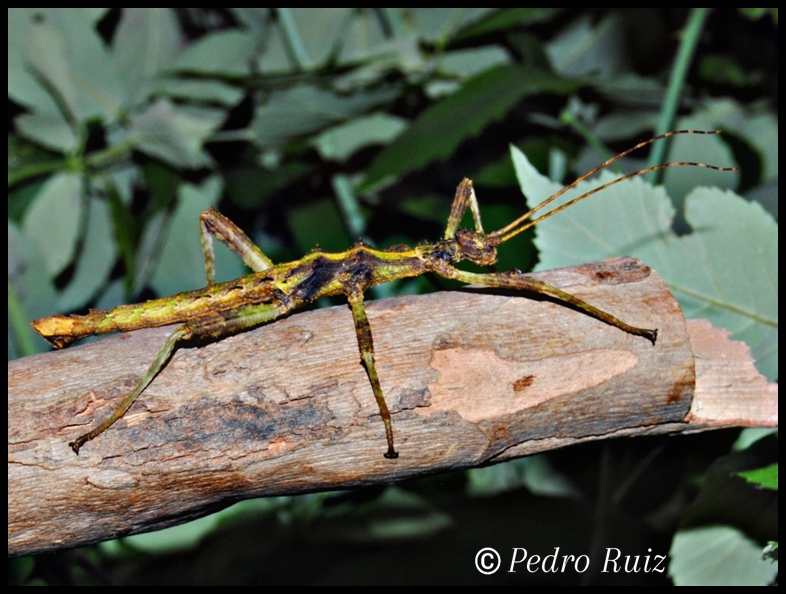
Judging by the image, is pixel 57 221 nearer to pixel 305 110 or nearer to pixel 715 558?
pixel 305 110

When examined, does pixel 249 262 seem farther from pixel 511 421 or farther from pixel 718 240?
pixel 718 240

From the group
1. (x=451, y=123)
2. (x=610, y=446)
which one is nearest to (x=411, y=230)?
(x=451, y=123)

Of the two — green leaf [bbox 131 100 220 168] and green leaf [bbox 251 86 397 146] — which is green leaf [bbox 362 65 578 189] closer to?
green leaf [bbox 251 86 397 146]

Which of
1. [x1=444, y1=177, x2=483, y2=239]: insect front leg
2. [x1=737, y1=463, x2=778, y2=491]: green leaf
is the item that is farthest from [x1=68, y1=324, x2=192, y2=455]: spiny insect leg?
[x1=737, y1=463, x2=778, y2=491]: green leaf

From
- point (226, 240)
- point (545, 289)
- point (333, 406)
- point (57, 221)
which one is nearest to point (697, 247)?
point (545, 289)

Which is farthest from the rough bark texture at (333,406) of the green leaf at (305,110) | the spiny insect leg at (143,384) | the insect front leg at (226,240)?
the green leaf at (305,110)

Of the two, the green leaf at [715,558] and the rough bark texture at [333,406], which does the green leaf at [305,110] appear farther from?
the green leaf at [715,558]

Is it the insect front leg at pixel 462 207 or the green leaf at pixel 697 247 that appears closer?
the green leaf at pixel 697 247

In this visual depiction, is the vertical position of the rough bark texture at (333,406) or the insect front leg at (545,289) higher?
the insect front leg at (545,289)
